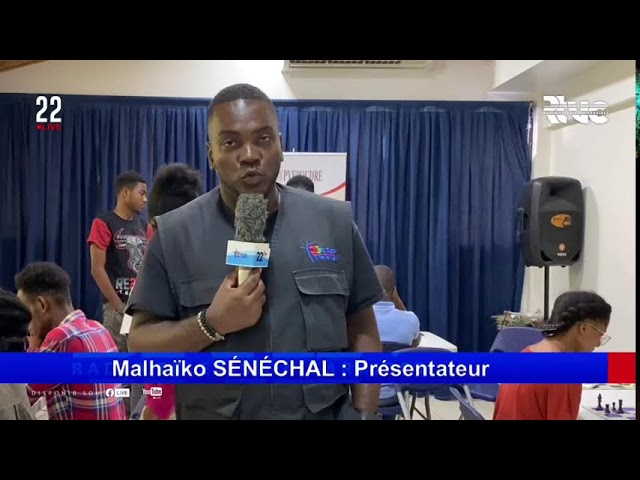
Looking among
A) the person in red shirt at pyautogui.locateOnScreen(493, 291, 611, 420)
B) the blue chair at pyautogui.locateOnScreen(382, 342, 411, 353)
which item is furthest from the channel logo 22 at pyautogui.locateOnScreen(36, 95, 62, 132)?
the person in red shirt at pyautogui.locateOnScreen(493, 291, 611, 420)

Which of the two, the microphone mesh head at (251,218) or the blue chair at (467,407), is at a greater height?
the microphone mesh head at (251,218)

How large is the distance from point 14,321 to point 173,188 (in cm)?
72

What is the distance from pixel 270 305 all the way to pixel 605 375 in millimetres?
1199

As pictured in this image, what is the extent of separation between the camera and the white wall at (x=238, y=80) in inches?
82.0

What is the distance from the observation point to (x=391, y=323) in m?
2.19

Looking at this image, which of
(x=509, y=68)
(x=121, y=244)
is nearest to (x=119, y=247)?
(x=121, y=244)

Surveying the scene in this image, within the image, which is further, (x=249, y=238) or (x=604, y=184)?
(x=604, y=184)

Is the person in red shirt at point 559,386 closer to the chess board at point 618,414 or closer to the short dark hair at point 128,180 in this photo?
the chess board at point 618,414

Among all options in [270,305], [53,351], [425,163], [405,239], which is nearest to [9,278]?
[53,351]

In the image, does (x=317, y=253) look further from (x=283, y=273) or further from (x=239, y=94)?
(x=239, y=94)

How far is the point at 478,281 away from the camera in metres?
2.32

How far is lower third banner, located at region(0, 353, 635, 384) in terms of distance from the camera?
6.57ft

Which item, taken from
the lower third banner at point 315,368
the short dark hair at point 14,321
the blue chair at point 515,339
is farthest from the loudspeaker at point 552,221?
the short dark hair at point 14,321

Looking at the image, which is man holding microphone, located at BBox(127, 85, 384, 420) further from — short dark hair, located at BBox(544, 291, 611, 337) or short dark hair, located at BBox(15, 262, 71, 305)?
short dark hair, located at BBox(544, 291, 611, 337)
